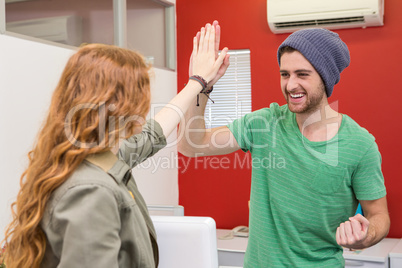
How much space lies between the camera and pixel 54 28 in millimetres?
2926

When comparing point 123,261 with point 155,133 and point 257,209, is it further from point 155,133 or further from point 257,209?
point 257,209

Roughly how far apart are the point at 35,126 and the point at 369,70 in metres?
2.32

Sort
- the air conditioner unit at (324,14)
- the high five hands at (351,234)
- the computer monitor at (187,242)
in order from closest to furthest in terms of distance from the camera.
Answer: the high five hands at (351,234) < the computer monitor at (187,242) < the air conditioner unit at (324,14)

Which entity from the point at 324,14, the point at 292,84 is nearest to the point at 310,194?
the point at 292,84

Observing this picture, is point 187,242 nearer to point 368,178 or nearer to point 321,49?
point 368,178

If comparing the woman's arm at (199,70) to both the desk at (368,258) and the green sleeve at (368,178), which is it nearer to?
the green sleeve at (368,178)

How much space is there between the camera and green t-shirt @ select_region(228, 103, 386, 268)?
1.65m

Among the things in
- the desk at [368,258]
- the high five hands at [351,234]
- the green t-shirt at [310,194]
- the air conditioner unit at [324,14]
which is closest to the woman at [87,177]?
the high five hands at [351,234]

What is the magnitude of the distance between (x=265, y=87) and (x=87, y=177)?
9.89ft

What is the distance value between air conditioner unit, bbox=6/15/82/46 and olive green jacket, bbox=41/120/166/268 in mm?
1878

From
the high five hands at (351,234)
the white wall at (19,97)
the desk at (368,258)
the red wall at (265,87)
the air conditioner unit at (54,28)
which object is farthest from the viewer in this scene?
the red wall at (265,87)

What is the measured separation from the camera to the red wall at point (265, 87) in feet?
11.5

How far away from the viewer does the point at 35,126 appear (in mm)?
2664

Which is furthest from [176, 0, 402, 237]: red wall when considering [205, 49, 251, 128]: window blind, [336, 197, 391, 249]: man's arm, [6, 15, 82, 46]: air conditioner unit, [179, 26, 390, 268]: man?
[336, 197, 391, 249]: man's arm
